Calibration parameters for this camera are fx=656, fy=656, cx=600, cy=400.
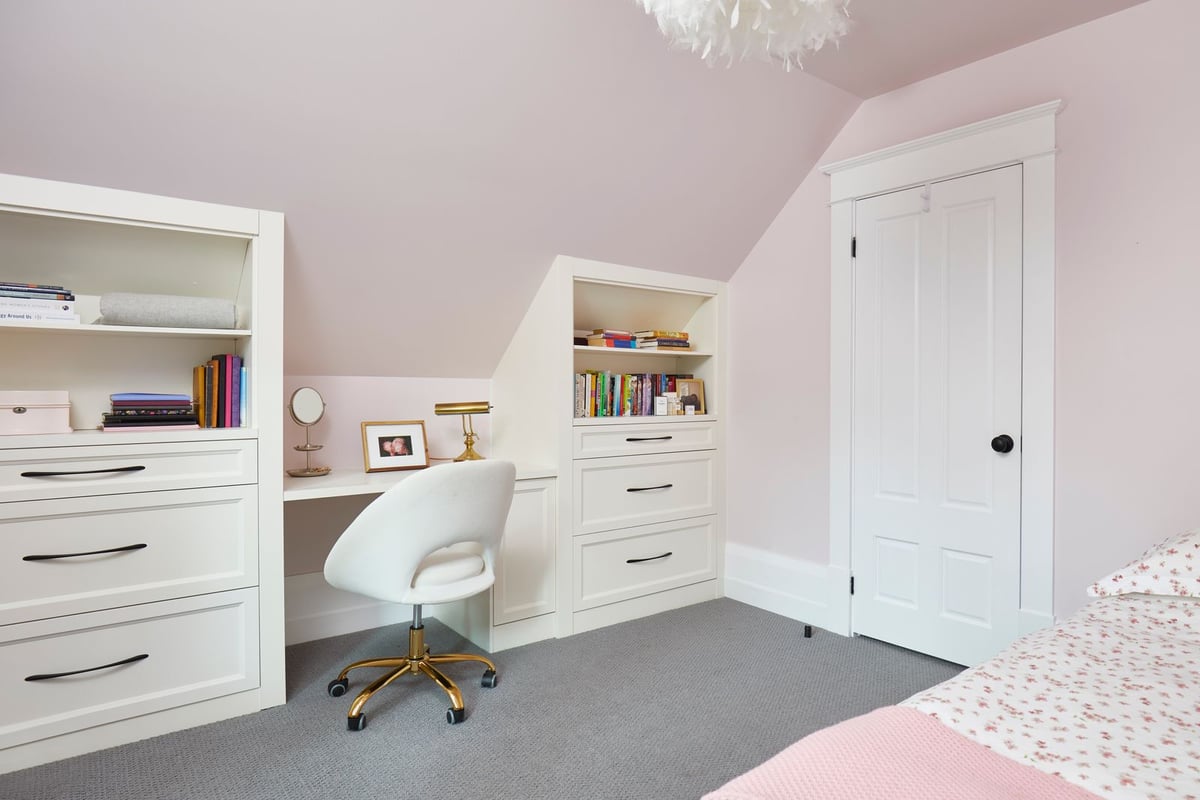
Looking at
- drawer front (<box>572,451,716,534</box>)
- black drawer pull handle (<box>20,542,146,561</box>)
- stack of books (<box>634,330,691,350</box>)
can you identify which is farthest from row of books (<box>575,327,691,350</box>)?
black drawer pull handle (<box>20,542,146,561</box>)

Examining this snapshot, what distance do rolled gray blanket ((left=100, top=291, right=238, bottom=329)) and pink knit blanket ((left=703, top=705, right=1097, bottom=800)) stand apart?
2.18m

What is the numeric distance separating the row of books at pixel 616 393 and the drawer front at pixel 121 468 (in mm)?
1455

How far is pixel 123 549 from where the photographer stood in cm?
202

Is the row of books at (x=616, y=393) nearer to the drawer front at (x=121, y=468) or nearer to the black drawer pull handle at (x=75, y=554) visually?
the drawer front at (x=121, y=468)

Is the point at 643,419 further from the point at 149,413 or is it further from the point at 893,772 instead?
the point at 893,772

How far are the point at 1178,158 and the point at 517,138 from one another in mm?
2232

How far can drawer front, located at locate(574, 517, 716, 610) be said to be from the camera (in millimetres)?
3059

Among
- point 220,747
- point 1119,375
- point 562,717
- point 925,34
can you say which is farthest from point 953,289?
point 220,747

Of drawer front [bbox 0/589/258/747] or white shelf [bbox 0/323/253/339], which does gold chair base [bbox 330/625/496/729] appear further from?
white shelf [bbox 0/323/253/339]

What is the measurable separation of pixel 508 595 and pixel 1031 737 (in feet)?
6.80

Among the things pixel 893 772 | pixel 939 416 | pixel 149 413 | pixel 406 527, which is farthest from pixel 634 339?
pixel 893 772

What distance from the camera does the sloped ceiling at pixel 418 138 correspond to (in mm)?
1828

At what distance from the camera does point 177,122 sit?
6.42 ft

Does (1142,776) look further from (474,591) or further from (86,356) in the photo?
(86,356)
